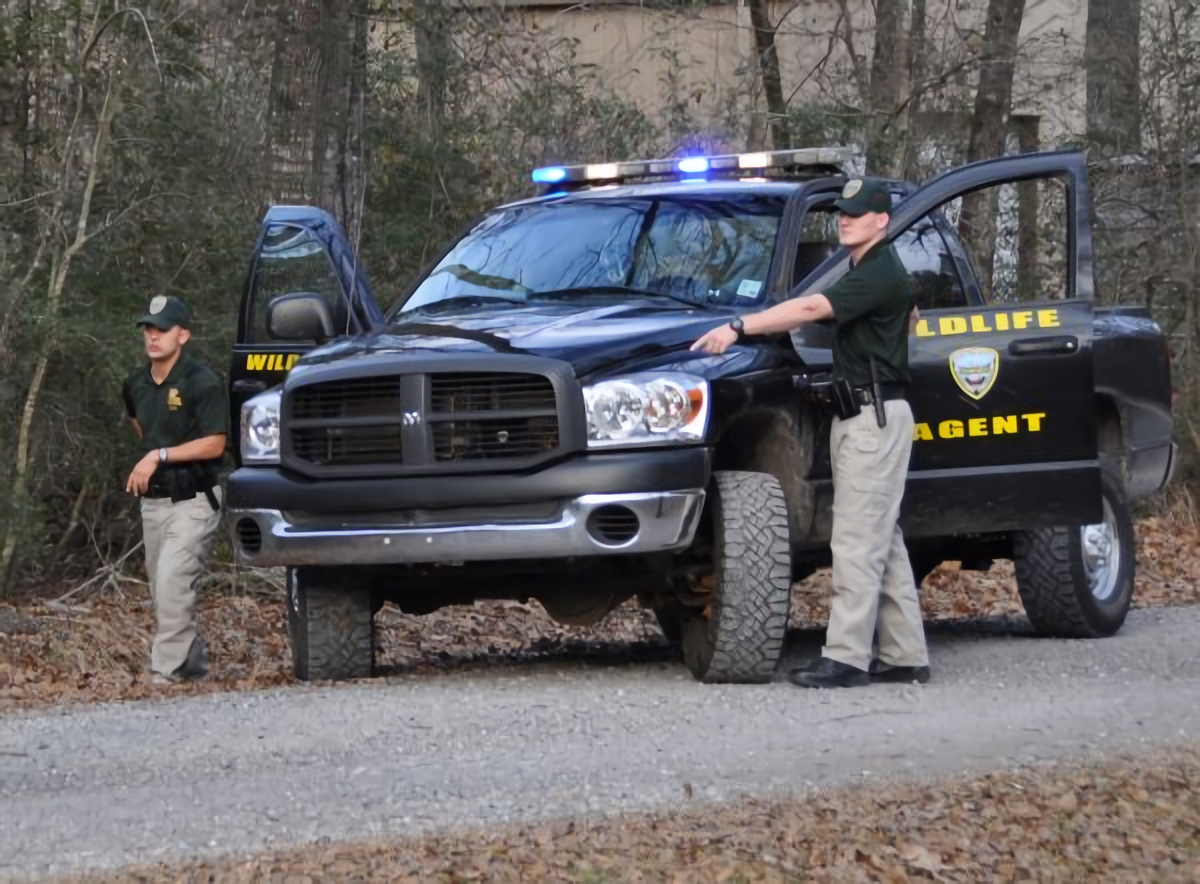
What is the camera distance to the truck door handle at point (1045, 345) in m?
9.15

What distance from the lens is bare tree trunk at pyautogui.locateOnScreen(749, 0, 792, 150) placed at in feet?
58.2

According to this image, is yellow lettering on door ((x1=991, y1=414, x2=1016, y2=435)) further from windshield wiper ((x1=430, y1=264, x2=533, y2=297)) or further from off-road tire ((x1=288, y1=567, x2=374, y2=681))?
off-road tire ((x1=288, y1=567, x2=374, y2=681))

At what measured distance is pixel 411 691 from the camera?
824 cm

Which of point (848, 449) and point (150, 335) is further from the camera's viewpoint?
point (150, 335)

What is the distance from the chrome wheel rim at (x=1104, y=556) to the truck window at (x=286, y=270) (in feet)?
11.6

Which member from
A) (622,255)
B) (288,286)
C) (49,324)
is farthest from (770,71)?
(622,255)

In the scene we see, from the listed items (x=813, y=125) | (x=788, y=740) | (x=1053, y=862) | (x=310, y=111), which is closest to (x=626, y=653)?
(x=788, y=740)

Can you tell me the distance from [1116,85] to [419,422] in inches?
417

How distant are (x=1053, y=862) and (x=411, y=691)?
3.14 meters

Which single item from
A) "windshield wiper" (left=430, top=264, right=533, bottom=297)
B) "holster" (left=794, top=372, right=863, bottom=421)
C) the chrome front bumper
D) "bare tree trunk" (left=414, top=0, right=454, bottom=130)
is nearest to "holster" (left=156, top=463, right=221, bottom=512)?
"windshield wiper" (left=430, top=264, right=533, bottom=297)

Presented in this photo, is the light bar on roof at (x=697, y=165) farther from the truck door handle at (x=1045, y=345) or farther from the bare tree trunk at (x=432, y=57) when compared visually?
the bare tree trunk at (x=432, y=57)

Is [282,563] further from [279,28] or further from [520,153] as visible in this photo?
[520,153]

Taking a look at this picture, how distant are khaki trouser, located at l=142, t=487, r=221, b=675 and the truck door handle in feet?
11.3

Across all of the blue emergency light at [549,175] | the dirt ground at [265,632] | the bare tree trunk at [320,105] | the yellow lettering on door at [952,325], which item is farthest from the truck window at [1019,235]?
the yellow lettering on door at [952,325]
